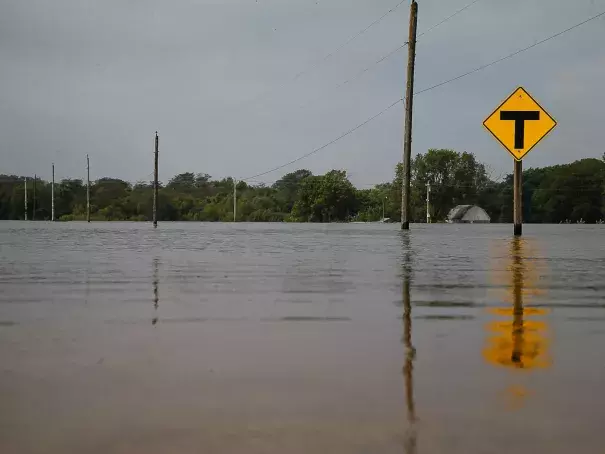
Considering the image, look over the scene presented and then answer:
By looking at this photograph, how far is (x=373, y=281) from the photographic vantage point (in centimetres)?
564

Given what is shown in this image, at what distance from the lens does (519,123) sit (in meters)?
16.0

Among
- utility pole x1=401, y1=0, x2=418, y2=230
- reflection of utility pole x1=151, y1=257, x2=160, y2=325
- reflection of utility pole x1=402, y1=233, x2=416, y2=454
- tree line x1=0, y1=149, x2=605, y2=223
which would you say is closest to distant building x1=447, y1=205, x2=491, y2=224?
tree line x1=0, y1=149, x2=605, y2=223

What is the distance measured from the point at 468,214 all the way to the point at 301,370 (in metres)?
115

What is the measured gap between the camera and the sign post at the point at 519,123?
52.1ft

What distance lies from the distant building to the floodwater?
10777 cm

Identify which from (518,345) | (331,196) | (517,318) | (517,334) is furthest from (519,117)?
(331,196)

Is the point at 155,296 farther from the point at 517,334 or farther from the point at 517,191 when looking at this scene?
the point at 517,191

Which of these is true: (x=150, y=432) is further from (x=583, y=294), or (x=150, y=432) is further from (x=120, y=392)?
(x=583, y=294)

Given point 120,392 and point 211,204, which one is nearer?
point 120,392

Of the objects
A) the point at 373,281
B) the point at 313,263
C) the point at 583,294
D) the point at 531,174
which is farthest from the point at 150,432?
the point at 531,174

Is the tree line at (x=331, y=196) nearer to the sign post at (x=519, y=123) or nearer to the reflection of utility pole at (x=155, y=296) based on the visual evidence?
the sign post at (x=519, y=123)

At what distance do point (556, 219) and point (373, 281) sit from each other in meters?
113

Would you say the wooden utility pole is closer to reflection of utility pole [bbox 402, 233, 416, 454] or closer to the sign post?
the sign post

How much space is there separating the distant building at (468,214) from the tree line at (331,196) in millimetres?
3257
